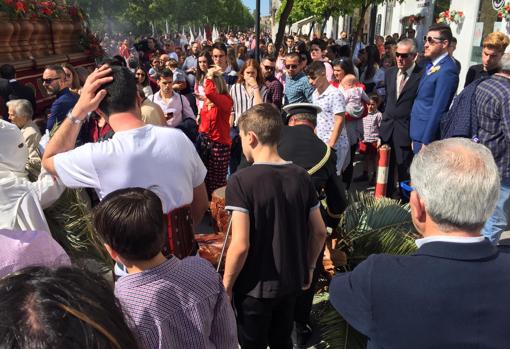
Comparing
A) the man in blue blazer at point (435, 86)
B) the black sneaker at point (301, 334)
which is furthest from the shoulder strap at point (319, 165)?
the man in blue blazer at point (435, 86)

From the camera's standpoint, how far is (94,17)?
48156 mm

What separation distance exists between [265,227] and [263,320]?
1.87ft

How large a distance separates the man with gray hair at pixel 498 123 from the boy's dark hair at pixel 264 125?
2.15 meters

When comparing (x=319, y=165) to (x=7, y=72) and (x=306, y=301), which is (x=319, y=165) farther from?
(x=7, y=72)

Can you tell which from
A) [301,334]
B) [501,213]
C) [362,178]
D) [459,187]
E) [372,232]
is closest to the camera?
[459,187]

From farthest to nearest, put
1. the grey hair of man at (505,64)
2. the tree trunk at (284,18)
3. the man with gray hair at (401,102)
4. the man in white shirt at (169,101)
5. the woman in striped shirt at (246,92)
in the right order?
the tree trunk at (284,18) < the woman in striped shirt at (246,92) < the man in white shirt at (169,101) < the man with gray hair at (401,102) < the grey hair of man at (505,64)

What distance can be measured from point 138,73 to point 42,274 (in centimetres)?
574

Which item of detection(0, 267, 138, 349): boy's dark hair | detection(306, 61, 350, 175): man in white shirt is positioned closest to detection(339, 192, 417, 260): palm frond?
detection(306, 61, 350, 175): man in white shirt

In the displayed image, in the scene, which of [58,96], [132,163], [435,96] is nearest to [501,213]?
[435,96]

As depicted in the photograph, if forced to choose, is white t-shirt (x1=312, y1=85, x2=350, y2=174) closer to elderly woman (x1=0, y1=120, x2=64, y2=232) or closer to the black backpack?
→ the black backpack

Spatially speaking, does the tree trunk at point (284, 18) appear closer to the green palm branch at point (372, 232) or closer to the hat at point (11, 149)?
the green palm branch at point (372, 232)

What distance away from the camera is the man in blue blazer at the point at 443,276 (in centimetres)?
125

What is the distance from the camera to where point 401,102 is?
16.1 feet

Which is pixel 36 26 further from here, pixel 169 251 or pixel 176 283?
pixel 176 283
